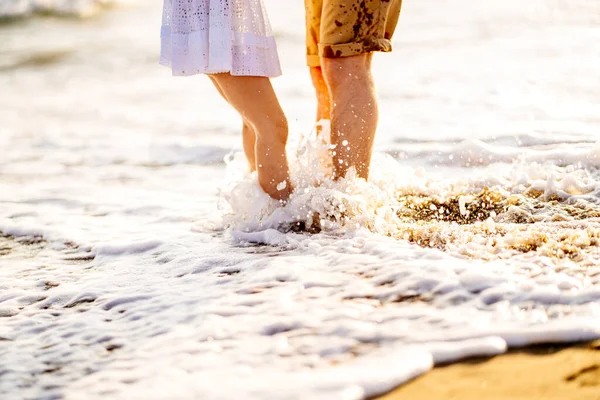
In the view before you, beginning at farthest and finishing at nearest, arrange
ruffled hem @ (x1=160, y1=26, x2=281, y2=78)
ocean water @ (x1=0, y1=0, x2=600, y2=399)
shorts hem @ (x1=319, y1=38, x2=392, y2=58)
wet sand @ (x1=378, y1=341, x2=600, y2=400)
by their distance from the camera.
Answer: shorts hem @ (x1=319, y1=38, x2=392, y2=58), ruffled hem @ (x1=160, y1=26, x2=281, y2=78), ocean water @ (x1=0, y1=0, x2=600, y2=399), wet sand @ (x1=378, y1=341, x2=600, y2=400)

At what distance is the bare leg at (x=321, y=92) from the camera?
3818 millimetres

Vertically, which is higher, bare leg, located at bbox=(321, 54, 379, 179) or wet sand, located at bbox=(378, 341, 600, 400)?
bare leg, located at bbox=(321, 54, 379, 179)

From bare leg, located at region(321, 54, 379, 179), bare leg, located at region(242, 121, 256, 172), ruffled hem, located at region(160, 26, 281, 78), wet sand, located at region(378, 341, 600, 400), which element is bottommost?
Result: wet sand, located at region(378, 341, 600, 400)

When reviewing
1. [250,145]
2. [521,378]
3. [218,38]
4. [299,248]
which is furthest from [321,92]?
[521,378]

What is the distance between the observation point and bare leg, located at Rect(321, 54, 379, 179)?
330 centimetres

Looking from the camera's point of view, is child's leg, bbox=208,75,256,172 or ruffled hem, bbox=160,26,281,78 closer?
ruffled hem, bbox=160,26,281,78

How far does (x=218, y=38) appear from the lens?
3.16 meters

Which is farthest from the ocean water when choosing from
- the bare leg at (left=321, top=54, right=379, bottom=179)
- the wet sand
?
the bare leg at (left=321, top=54, right=379, bottom=179)

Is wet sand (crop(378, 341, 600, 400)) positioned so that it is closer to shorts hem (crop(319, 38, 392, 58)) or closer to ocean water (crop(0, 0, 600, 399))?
ocean water (crop(0, 0, 600, 399))

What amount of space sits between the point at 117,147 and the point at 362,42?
11.2 feet

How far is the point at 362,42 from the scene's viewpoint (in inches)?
129

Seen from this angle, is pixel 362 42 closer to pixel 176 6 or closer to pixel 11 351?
pixel 176 6

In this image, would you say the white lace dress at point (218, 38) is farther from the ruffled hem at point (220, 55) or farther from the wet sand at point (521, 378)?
the wet sand at point (521, 378)

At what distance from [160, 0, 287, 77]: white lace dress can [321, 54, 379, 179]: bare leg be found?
0.29 meters
